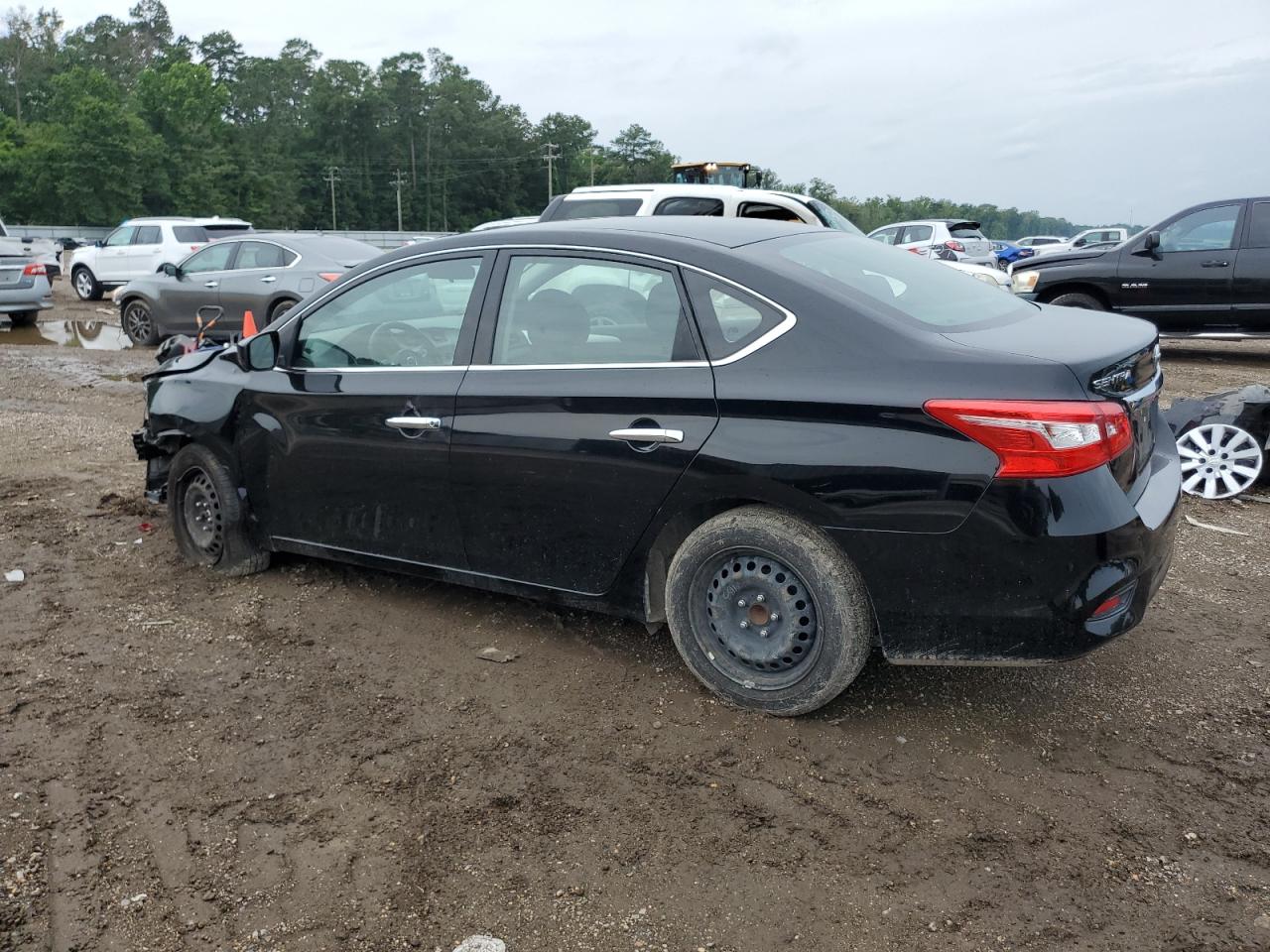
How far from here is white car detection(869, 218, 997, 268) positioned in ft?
73.4

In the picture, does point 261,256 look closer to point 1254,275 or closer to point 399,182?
point 1254,275

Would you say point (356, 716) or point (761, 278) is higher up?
point (761, 278)

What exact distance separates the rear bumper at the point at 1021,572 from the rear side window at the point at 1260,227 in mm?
9766

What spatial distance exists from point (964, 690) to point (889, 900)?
4.36 feet

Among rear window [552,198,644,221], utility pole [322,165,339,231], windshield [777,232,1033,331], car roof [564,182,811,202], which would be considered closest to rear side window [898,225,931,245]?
car roof [564,182,811,202]

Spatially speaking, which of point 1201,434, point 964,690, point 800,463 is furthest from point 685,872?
point 1201,434

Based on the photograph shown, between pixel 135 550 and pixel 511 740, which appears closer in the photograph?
pixel 511 740

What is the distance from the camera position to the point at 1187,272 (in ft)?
38.3

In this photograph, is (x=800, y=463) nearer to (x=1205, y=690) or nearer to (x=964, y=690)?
(x=964, y=690)

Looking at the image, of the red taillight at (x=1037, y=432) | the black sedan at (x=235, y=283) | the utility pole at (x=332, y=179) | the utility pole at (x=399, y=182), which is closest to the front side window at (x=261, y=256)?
the black sedan at (x=235, y=283)

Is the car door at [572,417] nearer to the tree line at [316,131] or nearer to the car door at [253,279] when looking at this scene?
the car door at [253,279]

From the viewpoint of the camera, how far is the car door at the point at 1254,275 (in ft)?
37.1

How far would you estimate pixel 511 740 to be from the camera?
11.6 ft

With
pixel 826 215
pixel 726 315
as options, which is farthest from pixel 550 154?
pixel 726 315
